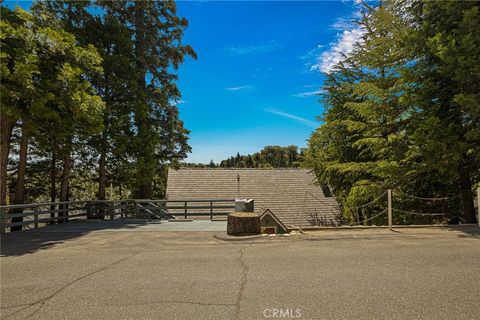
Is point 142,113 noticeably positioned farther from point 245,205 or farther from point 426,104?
point 426,104

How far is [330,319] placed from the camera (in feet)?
11.8

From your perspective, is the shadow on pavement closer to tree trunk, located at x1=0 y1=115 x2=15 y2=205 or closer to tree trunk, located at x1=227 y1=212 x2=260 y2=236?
tree trunk, located at x1=0 y1=115 x2=15 y2=205

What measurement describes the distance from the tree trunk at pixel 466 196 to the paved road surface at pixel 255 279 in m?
3.60

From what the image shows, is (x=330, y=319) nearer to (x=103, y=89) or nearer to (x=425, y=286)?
(x=425, y=286)

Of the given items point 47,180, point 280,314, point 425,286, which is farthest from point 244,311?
point 47,180

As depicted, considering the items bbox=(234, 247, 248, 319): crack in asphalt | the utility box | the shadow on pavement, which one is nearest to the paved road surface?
bbox=(234, 247, 248, 319): crack in asphalt

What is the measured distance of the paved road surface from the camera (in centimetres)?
389

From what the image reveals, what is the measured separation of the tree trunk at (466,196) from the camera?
1137 cm

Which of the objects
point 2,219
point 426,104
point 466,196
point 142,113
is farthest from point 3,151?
point 466,196

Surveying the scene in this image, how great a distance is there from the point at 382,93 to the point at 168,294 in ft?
41.0

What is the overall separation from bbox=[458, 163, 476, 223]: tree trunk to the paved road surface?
142 inches

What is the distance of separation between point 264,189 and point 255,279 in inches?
744

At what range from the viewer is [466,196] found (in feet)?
37.7

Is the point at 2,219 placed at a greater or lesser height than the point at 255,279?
greater
